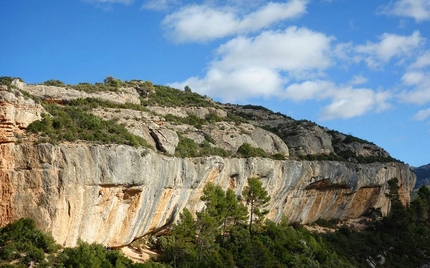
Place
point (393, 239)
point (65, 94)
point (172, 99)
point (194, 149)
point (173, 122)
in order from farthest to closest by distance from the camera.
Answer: point (172, 99)
point (393, 239)
point (173, 122)
point (65, 94)
point (194, 149)

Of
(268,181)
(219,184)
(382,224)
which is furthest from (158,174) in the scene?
(382,224)

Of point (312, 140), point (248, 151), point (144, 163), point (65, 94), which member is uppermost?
point (312, 140)

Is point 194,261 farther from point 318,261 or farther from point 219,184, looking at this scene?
point 318,261

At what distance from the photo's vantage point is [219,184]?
1807 inches

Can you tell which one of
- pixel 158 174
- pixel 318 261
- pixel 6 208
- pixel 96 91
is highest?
pixel 96 91

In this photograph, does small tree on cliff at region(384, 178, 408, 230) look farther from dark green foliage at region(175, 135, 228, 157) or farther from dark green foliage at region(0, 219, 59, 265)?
dark green foliage at region(0, 219, 59, 265)

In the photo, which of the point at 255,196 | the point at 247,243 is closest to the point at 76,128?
the point at 247,243

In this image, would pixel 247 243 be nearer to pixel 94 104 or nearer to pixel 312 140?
pixel 94 104

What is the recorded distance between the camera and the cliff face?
28.3 meters

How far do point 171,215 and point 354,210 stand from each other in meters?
Result: 39.3

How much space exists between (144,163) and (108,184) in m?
3.57

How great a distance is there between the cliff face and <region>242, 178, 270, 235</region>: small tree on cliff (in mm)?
1047

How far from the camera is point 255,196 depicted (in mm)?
49281

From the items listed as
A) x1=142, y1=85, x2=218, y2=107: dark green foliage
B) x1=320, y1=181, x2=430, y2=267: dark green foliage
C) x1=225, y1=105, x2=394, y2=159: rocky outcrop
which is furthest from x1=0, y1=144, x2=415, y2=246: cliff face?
x1=142, y1=85, x2=218, y2=107: dark green foliage
